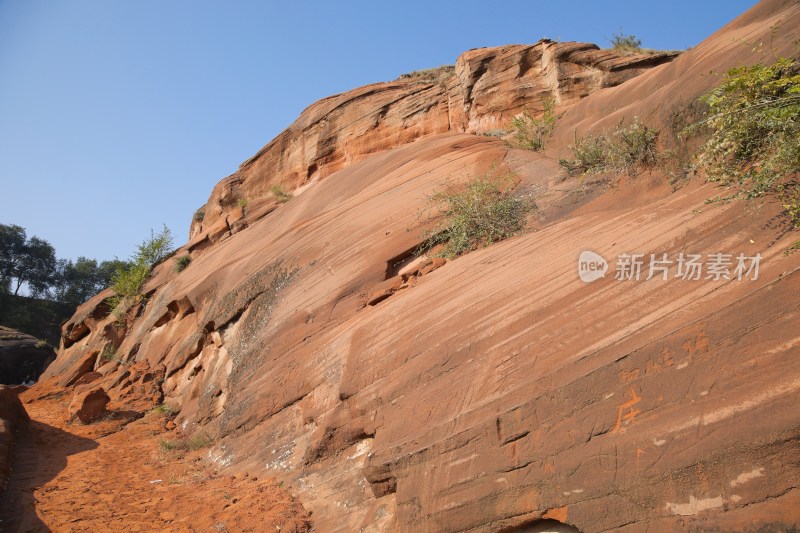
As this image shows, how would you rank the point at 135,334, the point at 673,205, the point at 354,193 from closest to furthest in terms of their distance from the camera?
the point at 673,205 < the point at 354,193 < the point at 135,334

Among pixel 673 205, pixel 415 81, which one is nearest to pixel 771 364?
pixel 673 205

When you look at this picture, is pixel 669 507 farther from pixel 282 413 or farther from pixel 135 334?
pixel 135 334

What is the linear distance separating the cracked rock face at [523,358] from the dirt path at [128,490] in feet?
1.19

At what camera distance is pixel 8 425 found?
342 inches

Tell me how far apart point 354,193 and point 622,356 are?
27.8ft

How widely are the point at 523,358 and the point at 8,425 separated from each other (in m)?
8.48

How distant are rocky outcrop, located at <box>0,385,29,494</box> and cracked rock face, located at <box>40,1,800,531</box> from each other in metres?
2.43

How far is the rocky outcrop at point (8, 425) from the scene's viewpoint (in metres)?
7.56

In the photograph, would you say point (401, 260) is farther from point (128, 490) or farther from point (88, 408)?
point (88, 408)

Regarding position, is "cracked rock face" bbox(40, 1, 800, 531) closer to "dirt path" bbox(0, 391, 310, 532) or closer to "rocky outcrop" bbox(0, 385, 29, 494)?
"dirt path" bbox(0, 391, 310, 532)

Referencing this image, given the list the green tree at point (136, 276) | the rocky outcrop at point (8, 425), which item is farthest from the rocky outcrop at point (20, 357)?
the rocky outcrop at point (8, 425)

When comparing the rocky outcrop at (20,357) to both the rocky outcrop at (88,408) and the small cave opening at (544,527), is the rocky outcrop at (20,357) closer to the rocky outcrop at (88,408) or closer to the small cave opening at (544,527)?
the rocky outcrop at (88,408)

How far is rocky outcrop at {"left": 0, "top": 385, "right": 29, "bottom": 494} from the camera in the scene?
756 centimetres

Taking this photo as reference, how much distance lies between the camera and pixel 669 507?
9.34ft
